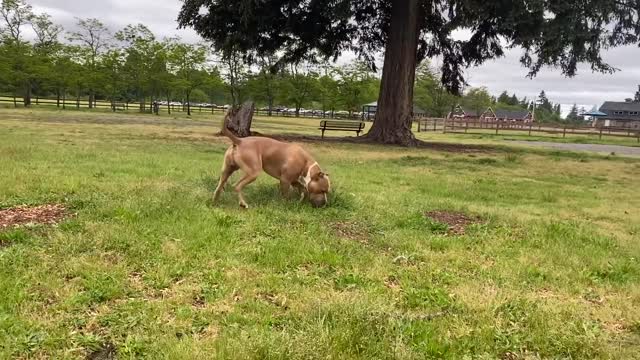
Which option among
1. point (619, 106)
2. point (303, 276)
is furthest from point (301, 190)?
point (619, 106)

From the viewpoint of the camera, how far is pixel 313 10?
21547mm

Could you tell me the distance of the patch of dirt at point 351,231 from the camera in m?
6.47

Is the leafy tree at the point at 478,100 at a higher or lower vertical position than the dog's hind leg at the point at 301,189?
higher

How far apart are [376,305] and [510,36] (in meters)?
18.9

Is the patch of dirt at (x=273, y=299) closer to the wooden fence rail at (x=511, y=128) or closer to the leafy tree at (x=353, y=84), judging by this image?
the wooden fence rail at (x=511, y=128)

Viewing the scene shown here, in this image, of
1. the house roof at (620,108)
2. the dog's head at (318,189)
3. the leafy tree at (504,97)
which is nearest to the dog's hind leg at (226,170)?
the dog's head at (318,189)

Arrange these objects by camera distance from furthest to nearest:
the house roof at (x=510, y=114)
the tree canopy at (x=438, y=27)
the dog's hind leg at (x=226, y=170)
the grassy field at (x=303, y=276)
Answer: the house roof at (x=510, y=114)
the tree canopy at (x=438, y=27)
the dog's hind leg at (x=226, y=170)
the grassy field at (x=303, y=276)

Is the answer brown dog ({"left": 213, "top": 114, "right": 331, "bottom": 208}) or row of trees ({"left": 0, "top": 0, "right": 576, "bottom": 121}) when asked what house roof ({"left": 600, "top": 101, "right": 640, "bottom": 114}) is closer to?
row of trees ({"left": 0, "top": 0, "right": 576, "bottom": 121})

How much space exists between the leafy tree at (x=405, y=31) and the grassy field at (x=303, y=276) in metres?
10.2

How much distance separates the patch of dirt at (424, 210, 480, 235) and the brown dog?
163cm

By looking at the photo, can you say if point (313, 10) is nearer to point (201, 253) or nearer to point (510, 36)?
point (510, 36)

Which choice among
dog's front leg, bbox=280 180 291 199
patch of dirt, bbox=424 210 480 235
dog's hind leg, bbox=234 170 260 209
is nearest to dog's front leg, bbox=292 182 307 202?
dog's front leg, bbox=280 180 291 199

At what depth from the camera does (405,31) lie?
21422mm

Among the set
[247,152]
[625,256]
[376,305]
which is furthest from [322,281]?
[625,256]
